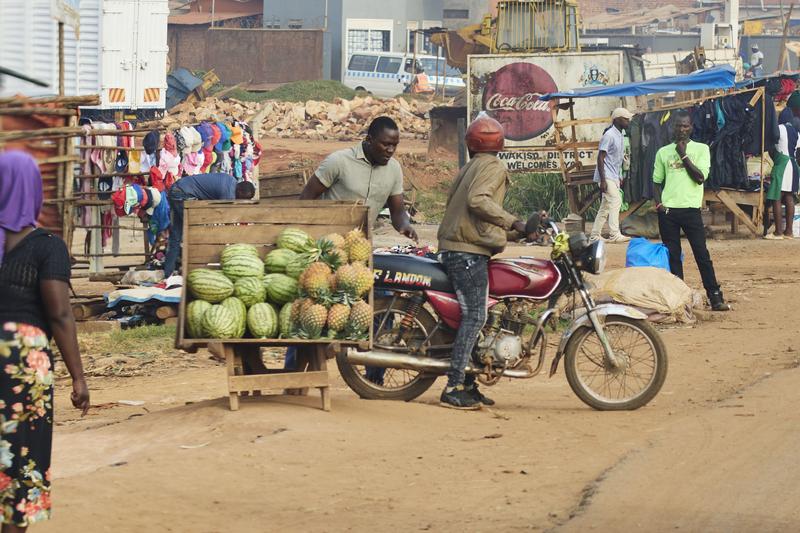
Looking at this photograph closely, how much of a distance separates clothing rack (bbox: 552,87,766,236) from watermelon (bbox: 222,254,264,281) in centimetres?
1193

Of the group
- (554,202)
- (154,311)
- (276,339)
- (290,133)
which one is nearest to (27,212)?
(276,339)

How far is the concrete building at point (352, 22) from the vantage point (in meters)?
54.1

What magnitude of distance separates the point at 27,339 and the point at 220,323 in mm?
2876

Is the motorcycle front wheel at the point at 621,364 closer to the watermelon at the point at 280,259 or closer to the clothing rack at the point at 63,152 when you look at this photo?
the watermelon at the point at 280,259

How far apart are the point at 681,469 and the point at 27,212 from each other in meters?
3.83

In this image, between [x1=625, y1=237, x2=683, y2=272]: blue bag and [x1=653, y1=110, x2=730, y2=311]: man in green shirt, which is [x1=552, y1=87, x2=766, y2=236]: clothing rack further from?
[x1=653, y1=110, x2=730, y2=311]: man in green shirt

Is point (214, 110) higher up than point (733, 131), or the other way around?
point (214, 110)

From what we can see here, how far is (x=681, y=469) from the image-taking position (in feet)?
23.3

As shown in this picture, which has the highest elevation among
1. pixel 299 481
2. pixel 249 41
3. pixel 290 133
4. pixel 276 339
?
pixel 249 41

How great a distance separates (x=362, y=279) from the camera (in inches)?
326

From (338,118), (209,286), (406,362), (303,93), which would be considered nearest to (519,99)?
(406,362)

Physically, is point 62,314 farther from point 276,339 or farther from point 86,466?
point 276,339

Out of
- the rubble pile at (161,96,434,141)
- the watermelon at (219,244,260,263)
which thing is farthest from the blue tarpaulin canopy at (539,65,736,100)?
the rubble pile at (161,96,434,141)

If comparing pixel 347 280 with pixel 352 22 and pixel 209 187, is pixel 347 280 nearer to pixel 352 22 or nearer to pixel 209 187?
pixel 209 187
